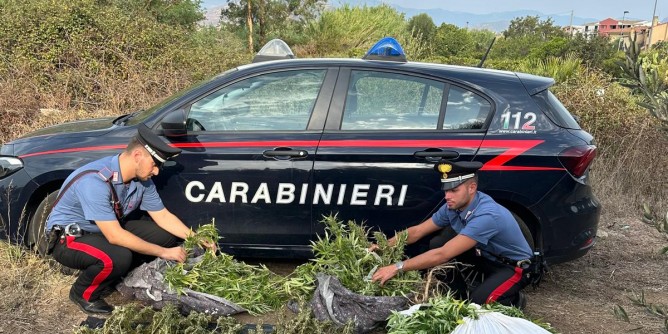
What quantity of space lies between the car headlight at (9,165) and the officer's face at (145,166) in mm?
1144

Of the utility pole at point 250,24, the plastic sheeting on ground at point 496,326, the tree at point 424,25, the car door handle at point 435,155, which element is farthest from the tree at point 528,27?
the plastic sheeting on ground at point 496,326

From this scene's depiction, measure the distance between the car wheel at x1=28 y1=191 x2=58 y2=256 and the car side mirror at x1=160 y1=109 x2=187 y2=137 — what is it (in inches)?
39.5

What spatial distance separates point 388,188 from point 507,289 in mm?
1019

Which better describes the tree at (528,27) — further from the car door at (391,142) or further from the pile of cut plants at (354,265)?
the pile of cut plants at (354,265)

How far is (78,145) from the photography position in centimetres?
413

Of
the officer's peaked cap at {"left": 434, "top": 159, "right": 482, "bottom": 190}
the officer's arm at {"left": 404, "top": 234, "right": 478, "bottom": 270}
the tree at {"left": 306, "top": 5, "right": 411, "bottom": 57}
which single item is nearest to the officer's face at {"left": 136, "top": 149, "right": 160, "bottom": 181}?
the officer's arm at {"left": 404, "top": 234, "right": 478, "bottom": 270}

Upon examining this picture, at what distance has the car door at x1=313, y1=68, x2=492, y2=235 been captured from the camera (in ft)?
13.0

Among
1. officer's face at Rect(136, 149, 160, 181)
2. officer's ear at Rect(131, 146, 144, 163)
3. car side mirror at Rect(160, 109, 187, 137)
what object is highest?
car side mirror at Rect(160, 109, 187, 137)

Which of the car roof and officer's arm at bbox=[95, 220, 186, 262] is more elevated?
the car roof

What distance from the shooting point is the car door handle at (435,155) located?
12.9 feet

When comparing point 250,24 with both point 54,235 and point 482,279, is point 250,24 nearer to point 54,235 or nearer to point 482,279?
point 54,235

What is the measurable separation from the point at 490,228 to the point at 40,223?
3.16 meters

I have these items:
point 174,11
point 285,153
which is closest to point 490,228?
point 285,153

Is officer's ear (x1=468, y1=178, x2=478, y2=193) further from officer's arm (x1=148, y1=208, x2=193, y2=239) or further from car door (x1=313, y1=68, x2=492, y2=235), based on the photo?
officer's arm (x1=148, y1=208, x2=193, y2=239)
